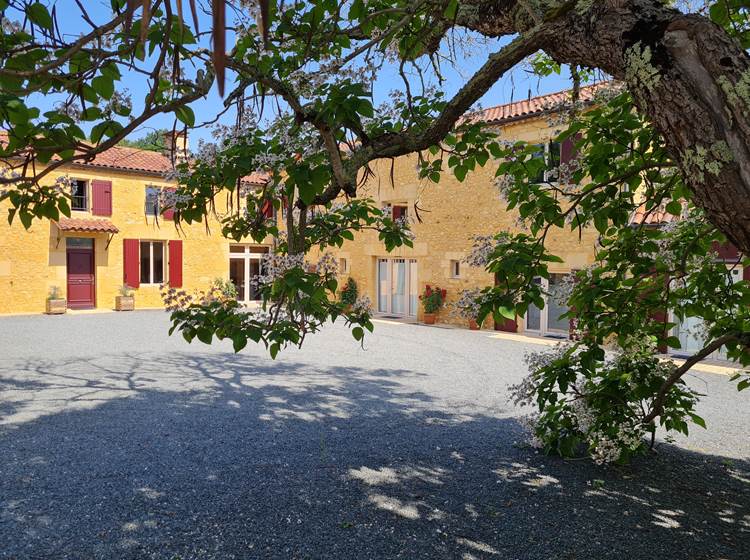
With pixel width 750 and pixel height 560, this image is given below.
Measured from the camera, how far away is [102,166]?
1861 cm

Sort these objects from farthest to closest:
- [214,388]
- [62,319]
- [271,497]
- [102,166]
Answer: [102,166], [62,319], [214,388], [271,497]

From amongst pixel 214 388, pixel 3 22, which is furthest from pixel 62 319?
pixel 3 22

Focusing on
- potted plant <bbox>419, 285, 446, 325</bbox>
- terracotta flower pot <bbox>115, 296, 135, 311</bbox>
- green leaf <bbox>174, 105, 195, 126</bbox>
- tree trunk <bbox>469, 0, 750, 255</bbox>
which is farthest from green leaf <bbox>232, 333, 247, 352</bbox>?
terracotta flower pot <bbox>115, 296, 135, 311</bbox>

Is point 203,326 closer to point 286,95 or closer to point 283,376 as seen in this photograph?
point 286,95

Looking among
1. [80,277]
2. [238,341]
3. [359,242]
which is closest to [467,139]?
[238,341]

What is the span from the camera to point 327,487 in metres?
4.25

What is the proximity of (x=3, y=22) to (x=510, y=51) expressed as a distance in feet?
8.40

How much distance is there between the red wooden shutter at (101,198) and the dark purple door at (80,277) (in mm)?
1375

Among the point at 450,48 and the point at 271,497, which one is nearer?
the point at 450,48

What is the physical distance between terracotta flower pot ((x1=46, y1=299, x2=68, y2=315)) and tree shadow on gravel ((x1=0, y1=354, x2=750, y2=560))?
12.6m

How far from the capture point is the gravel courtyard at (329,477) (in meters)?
3.38

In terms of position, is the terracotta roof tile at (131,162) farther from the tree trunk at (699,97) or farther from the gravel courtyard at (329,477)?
the tree trunk at (699,97)

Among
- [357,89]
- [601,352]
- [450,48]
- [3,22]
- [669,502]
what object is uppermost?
[450,48]

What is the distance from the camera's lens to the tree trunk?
4.58 ft
